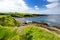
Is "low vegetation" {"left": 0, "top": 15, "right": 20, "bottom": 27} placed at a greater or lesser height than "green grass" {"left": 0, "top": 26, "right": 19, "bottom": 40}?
greater

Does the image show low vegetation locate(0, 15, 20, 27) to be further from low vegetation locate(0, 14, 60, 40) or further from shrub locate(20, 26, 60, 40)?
shrub locate(20, 26, 60, 40)

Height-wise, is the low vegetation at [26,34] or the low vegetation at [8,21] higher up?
the low vegetation at [8,21]

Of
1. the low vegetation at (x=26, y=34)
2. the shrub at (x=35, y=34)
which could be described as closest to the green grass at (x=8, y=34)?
the low vegetation at (x=26, y=34)

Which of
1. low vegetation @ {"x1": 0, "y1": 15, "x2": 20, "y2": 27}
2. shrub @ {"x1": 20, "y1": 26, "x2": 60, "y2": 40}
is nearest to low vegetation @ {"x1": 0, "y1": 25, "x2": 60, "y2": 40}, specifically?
shrub @ {"x1": 20, "y1": 26, "x2": 60, "y2": 40}

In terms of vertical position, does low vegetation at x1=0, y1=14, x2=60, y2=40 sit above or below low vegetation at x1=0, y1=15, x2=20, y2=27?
below

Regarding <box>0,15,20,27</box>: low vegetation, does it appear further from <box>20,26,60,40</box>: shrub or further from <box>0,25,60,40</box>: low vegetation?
<box>20,26,60,40</box>: shrub

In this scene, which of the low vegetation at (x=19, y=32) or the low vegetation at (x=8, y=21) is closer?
the low vegetation at (x=19, y=32)

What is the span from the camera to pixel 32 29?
2.71 meters

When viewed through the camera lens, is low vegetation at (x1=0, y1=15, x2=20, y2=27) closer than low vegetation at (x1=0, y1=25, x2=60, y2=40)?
No

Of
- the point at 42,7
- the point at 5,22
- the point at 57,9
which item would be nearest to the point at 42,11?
the point at 42,7

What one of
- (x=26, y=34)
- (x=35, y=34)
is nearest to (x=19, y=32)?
(x=26, y=34)

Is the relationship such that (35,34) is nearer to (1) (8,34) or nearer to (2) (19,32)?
(2) (19,32)

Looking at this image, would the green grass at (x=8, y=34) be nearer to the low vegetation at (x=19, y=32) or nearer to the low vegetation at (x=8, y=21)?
the low vegetation at (x=19, y=32)

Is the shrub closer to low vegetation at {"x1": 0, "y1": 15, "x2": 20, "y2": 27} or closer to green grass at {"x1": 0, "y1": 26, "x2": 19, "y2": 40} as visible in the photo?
green grass at {"x1": 0, "y1": 26, "x2": 19, "y2": 40}
